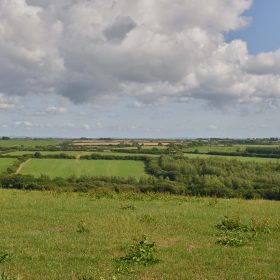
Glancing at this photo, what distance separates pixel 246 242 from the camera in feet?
50.1

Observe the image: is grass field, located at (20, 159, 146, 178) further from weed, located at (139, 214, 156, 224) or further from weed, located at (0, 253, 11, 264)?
weed, located at (0, 253, 11, 264)

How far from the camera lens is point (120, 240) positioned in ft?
50.4

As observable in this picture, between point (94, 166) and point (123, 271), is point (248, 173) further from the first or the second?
point (123, 271)

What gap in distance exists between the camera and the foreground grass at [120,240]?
1156 centimetres

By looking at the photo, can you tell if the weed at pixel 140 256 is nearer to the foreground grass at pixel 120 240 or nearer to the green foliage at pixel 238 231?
the foreground grass at pixel 120 240

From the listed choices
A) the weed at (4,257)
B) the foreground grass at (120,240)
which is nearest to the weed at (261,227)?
the foreground grass at (120,240)

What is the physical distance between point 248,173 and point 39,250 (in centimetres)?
8646

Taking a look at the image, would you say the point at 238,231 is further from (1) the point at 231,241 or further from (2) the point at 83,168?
(2) the point at 83,168

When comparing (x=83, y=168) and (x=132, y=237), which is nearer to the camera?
(x=132, y=237)

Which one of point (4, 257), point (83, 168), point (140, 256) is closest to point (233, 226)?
point (140, 256)

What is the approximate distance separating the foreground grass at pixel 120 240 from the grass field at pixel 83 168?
59645mm

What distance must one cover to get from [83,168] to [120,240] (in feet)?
262

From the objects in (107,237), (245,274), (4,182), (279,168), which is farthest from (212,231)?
(279,168)

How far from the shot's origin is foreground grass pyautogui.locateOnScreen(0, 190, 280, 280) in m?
11.6
